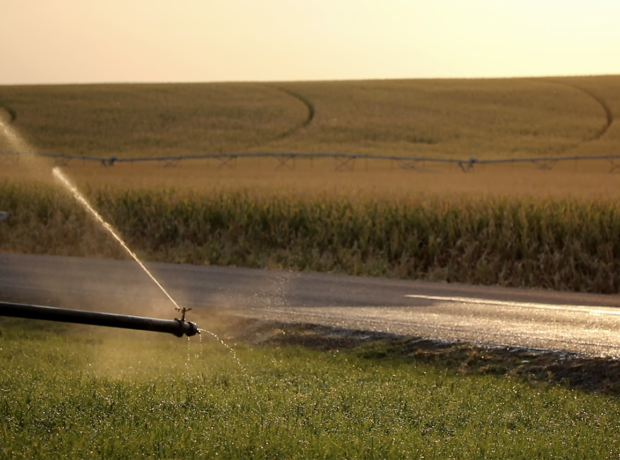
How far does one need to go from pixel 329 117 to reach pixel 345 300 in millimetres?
45024

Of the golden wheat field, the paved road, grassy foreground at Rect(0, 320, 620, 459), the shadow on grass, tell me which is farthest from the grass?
grassy foreground at Rect(0, 320, 620, 459)

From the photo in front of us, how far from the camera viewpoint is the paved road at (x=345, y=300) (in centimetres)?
948

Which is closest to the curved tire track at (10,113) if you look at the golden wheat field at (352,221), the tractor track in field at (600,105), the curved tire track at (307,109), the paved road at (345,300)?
the golden wheat field at (352,221)

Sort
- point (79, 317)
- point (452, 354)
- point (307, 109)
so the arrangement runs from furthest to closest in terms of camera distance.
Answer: point (307, 109)
point (452, 354)
point (79, 317)

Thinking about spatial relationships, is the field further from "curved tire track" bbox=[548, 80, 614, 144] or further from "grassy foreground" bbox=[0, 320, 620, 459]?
"curved tire track" bbox=[548, 80, 614, 144]

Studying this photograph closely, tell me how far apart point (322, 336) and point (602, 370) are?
9.09 ft

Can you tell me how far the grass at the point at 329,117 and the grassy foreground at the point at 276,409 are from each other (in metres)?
36.4

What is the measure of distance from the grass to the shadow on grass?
114 ft

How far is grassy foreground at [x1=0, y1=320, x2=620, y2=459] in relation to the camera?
5.36m

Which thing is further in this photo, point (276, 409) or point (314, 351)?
point (314, 351)

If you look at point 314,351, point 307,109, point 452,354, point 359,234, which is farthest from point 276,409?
point 307,109

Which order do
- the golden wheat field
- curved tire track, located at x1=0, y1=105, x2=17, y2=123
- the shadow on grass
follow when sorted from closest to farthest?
1. the shadow on grass
2. the golden wheat field
3. curved tire track, located at x1=0, y1=105, x2=17, y2=123

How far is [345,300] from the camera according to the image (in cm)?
1171

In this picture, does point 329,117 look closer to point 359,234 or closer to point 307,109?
point 307,109
